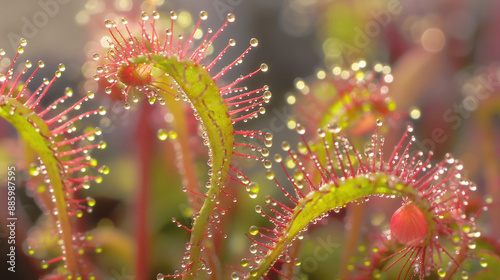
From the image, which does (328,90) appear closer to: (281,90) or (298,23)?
(281,90)

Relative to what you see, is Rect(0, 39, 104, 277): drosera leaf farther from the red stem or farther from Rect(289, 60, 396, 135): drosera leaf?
Rect(289, 60, 396, 135): drosera leaf

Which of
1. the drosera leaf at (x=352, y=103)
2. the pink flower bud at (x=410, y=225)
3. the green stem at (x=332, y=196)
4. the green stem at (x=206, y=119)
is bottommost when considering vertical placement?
the pink flower bud at (x=410, y=225)

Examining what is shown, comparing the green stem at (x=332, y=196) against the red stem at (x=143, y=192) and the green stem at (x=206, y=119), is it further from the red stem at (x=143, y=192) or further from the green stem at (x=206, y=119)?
the red stem at (x=143, y=192)

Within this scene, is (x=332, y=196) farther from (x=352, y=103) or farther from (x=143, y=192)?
(x=143, y=192)

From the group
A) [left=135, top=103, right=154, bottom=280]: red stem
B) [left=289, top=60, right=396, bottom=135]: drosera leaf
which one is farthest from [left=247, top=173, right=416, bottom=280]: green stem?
[left=135, top=103, right=154, bottom=280]: red stem

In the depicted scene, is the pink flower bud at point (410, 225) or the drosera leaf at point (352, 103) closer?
the pink flower bud at point (410, 225)

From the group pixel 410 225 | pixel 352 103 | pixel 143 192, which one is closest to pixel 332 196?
pixel 410 225

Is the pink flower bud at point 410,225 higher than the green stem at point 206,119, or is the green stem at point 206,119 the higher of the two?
the green stem at point 206,119

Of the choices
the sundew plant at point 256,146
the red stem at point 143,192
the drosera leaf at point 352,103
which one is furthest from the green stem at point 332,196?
the red stem at point 143,192
